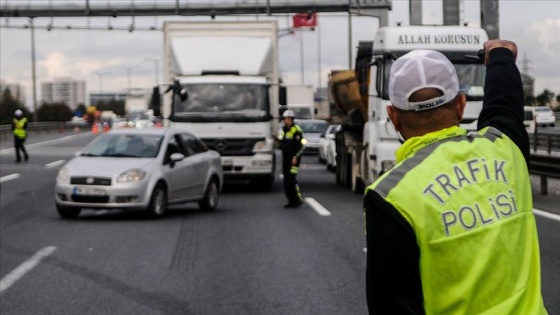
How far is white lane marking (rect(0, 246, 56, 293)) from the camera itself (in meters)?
11.3

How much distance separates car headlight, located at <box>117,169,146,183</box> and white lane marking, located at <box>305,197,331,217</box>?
312cm

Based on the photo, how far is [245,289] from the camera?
10.7 meters

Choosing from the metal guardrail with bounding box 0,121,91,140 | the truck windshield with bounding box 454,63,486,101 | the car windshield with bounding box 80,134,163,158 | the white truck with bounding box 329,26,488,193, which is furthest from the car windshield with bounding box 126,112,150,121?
the truck windshield with bounding box 454,63,486,101

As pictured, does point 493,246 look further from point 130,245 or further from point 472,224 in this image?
point 130,245

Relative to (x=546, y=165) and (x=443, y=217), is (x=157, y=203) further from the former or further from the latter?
(x=443, y=217)

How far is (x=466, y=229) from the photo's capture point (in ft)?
10.1

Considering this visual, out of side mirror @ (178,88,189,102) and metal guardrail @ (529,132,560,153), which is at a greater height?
side mirror @ (178,88,189,102)

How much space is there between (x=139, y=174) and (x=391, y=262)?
1593 centimetres

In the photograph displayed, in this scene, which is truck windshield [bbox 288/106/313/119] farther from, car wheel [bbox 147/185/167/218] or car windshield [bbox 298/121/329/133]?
car wheel [bbox 147/185/167/218]

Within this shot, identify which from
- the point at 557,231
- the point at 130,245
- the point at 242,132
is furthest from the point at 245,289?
the point at 242,132

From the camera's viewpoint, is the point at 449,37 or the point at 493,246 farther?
the point at 449,37

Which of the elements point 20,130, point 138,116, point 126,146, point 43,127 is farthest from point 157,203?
point 43,127

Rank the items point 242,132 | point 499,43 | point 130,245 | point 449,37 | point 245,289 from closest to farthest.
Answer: point 499,43, point 245,289, point 130,245, point 449,37, point 242,132

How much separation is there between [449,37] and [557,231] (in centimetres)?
578
